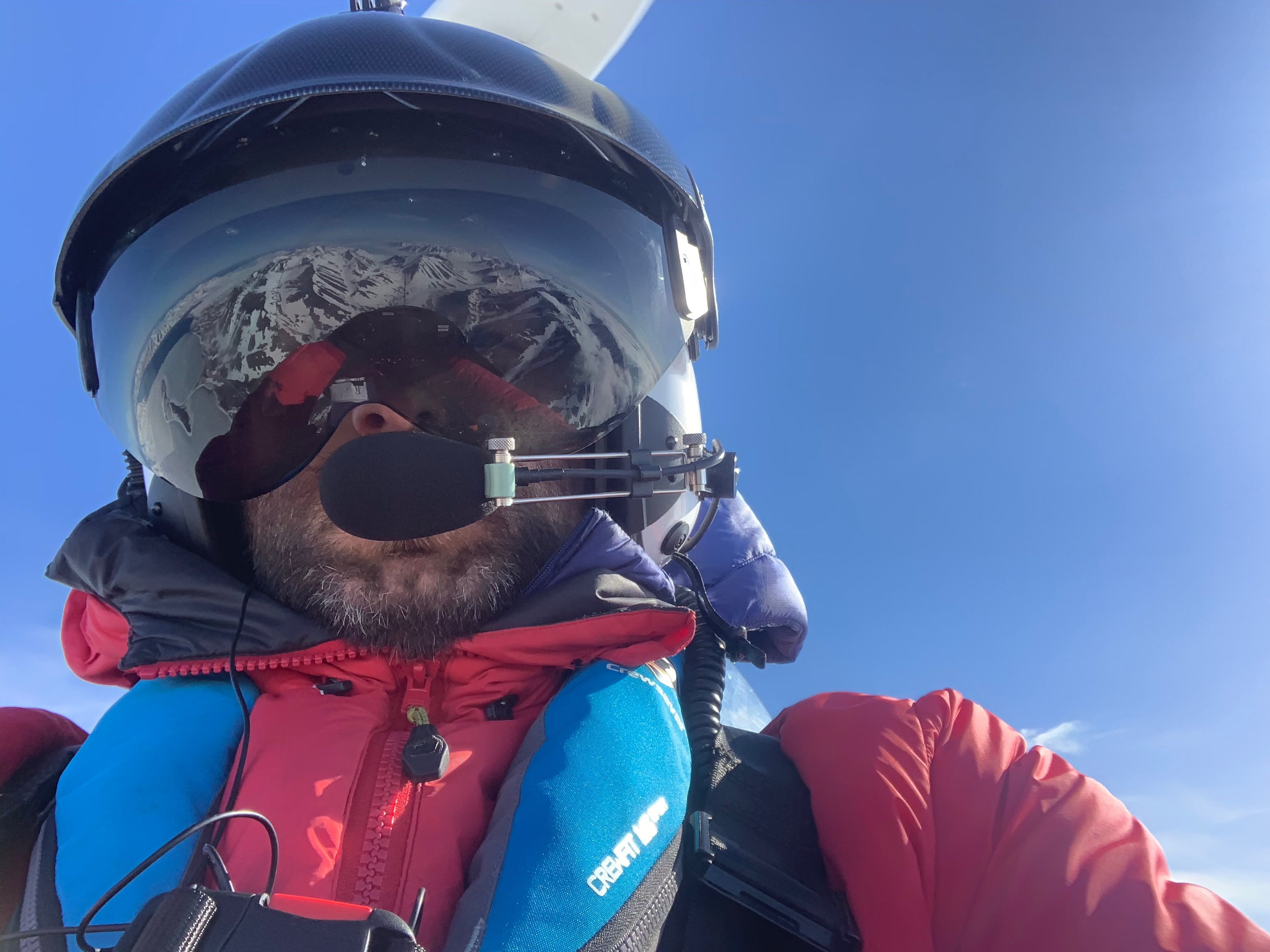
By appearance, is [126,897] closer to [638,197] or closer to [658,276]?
[658,276]

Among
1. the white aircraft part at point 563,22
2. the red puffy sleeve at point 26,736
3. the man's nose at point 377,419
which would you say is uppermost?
the white aircraft part at point 563,22

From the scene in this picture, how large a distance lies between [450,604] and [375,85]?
1.02 metres

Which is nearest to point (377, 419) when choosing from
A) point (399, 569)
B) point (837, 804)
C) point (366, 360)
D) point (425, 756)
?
point (366, 360)

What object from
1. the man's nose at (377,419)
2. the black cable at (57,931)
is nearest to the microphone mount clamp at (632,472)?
the man's nose at (377,419)

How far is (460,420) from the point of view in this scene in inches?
58.4

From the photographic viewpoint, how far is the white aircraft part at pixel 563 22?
2623 mm

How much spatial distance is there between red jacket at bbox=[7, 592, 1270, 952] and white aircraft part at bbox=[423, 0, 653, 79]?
7.74 ft

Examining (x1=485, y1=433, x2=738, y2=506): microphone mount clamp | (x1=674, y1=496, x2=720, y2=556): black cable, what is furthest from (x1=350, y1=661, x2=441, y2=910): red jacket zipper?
(x1=674, y1=496, x2=720, y2=556): black cable

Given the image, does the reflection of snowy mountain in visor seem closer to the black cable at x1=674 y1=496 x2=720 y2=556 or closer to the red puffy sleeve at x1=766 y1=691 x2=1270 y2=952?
the black cable at x1=674 y1=496 x2=720 y2=556

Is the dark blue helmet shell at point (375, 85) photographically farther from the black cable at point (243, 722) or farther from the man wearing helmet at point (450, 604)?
the black cable at point (243, 722)

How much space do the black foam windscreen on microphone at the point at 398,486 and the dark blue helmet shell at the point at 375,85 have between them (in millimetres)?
721

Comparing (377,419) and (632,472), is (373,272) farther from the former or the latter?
(632,472)

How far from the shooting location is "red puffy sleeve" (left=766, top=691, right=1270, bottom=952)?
96 centimetres

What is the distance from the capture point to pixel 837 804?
4.09 ft
